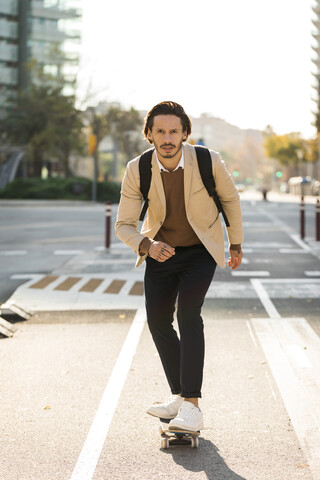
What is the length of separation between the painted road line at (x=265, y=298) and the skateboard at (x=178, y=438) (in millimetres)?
4447

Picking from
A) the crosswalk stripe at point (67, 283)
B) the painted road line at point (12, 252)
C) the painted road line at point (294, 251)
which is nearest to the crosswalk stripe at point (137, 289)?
the crosswalk stripe at point (67, 283)

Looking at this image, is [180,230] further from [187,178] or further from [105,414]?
[105,414]

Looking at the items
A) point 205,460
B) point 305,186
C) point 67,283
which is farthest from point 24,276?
point 305,186

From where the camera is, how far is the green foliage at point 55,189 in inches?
1868

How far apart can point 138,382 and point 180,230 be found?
1.68 meters

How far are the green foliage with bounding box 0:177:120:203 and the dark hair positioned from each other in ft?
139

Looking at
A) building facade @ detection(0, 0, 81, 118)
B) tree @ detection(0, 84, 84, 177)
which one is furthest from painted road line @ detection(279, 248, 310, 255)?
building facade @ detection(0, 0, 81, 118)

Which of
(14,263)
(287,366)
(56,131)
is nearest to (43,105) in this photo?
(56,131)

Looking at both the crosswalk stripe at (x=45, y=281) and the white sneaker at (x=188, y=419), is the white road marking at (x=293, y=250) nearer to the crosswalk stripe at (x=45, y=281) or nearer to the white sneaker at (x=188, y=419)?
the crosswalk stripe at (x=45, y=281)

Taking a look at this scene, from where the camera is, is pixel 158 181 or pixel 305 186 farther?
pixel 305 186

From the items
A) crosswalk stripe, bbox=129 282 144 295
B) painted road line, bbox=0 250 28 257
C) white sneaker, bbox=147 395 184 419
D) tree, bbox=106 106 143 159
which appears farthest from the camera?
tree, bbox=106 106 143 159

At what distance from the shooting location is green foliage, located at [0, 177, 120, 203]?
156 feet

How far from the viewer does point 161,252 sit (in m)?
4.30

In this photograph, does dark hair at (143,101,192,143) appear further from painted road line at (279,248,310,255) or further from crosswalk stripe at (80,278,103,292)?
painted road line at (279,248,310,255)
